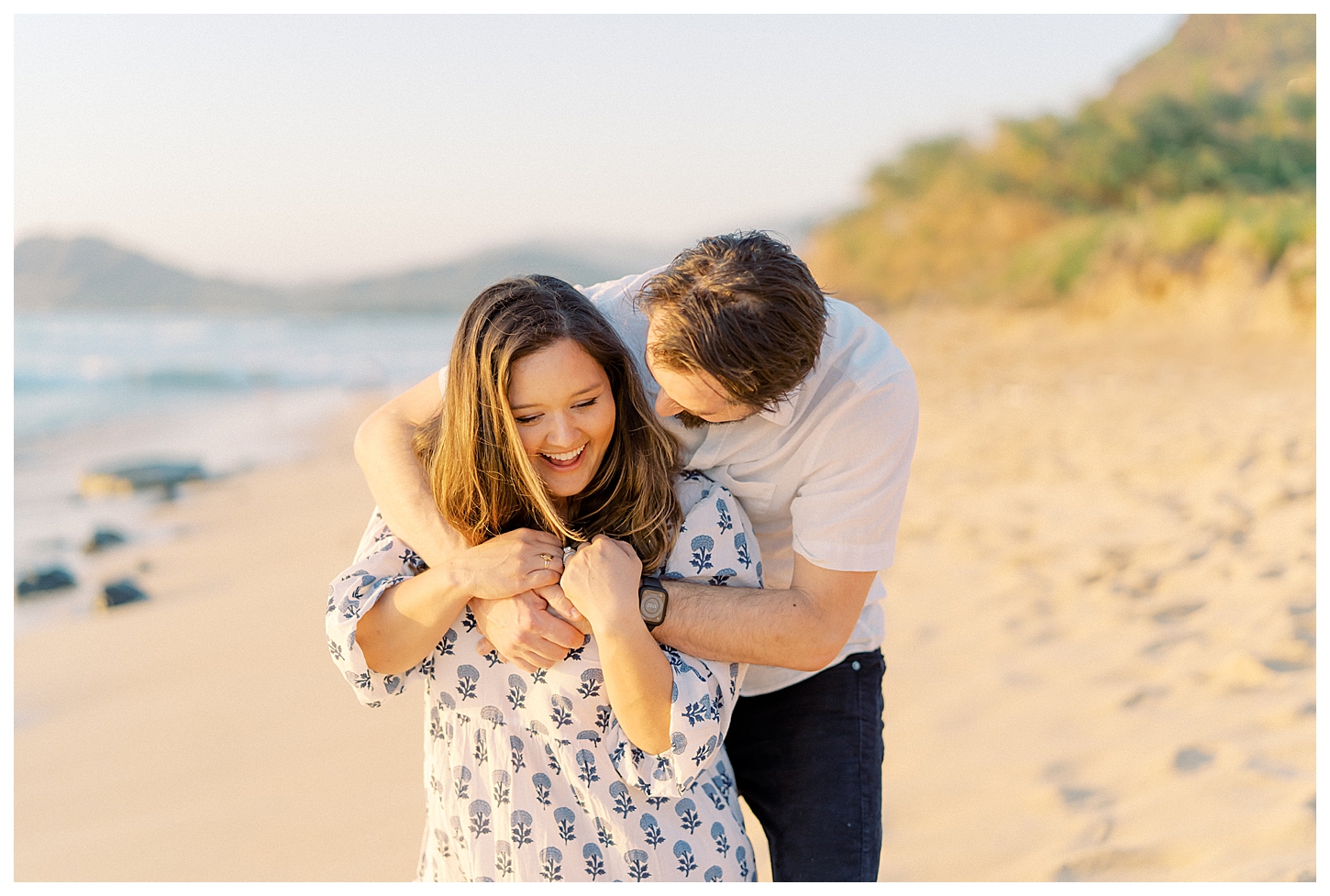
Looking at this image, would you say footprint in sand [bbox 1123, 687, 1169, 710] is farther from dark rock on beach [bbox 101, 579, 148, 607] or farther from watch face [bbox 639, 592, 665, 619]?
dark rock on beach [bbox 101, 579, 148, 607]

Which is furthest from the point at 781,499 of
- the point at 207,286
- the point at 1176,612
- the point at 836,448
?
the point at 207,286

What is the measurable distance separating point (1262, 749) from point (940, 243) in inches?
869

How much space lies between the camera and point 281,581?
6.10m

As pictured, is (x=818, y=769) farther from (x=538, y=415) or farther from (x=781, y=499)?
(x=538, y=415)

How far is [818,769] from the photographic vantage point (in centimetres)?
242

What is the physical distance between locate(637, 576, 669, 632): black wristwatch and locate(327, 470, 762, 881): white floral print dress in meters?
0.08

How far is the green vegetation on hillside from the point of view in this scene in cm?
1394

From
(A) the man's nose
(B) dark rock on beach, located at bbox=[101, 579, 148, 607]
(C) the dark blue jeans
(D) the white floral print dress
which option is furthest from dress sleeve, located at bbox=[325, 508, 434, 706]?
(B) dark rock on beach, located at bbox=[101, 579, 148, 607]

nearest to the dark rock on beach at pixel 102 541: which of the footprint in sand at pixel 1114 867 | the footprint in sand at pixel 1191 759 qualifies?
the footprint in sand at pixel 1114 867

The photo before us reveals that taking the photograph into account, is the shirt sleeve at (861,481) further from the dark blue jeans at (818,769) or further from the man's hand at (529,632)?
the man's hand at (529,632)

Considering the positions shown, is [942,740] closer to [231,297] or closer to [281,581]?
[281,581]

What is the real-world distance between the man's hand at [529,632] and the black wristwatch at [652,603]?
0.45 feet

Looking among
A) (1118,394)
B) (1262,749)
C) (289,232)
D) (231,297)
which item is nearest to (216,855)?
(1262,749)

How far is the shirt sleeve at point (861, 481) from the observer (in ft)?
7.25
